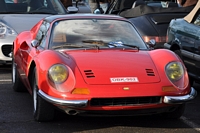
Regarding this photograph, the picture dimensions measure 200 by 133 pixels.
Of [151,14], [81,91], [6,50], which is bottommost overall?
[6,50]

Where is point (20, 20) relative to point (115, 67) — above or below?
below

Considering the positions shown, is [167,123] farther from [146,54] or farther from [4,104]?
[4,104]

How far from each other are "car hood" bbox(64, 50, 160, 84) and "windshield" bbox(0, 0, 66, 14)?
502 cm

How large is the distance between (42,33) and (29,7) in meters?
4.15

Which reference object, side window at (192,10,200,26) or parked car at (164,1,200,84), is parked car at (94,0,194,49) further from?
side window at (192,10,200,26)

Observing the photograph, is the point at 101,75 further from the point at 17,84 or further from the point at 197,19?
the point at 197,19

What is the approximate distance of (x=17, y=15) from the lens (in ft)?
35.6

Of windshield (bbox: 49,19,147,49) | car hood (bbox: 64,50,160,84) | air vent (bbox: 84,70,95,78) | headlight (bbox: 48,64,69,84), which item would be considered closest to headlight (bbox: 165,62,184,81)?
car hood (bbox: 64,50,160,84)

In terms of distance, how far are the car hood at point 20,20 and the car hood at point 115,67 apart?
4.10 meters

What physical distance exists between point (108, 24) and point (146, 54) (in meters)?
0.91

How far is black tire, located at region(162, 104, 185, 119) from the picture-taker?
245 inches

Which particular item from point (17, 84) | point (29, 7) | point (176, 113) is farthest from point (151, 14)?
point (176, 113)

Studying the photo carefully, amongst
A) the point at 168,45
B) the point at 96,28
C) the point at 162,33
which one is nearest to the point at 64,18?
the point at 96,28

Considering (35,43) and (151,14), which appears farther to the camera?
(151,14)
